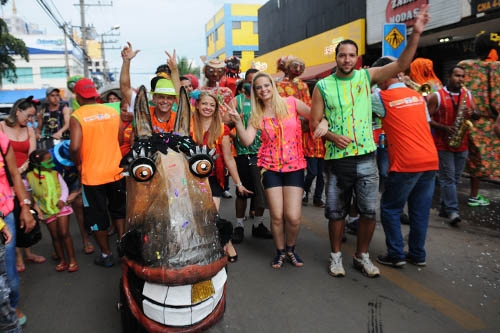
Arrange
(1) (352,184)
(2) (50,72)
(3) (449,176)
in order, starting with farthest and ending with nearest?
(2) (50,72) → (3) (449,176) → (1) (352,184)

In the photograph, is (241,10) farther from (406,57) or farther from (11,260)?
(11,260)

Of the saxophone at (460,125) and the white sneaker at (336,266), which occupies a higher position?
the saxophone at (460,125)

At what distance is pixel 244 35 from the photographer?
46.2m

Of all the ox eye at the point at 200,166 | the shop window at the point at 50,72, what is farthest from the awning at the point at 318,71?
the shop window at the point at 50,72

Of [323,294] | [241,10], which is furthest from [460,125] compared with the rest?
[241,10]

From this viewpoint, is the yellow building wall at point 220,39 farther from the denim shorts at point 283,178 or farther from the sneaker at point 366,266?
the sneaker at point 366,266

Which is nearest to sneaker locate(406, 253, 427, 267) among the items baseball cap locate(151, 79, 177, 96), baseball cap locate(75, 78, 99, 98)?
baseball cap locate(151, 79, 177, 96)

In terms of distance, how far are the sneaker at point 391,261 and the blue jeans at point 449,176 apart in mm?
1850

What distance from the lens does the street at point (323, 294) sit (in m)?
3.14

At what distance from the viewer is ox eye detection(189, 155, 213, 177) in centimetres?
257

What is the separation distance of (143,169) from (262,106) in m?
2.02

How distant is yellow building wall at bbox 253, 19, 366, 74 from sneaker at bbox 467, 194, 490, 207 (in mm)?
7579

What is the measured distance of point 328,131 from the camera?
3.86 m

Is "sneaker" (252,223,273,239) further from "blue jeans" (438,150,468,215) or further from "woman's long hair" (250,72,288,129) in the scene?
"blue jeans" (438,150,468,215)
